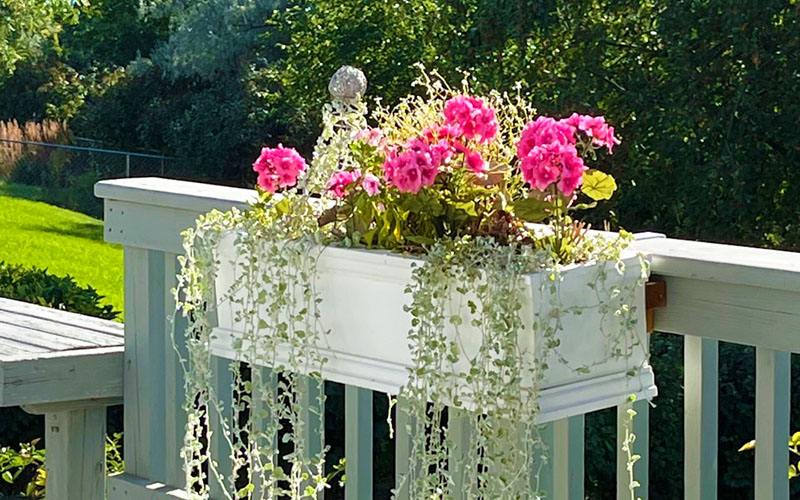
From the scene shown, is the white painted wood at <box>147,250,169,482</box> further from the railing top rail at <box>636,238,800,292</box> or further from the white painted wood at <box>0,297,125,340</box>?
the railing top rail at <box>636,238,800,292</box>

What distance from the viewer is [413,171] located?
5.61 feet

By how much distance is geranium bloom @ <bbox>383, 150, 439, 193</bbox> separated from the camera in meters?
1.71

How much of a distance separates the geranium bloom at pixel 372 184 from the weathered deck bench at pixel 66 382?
1074mm

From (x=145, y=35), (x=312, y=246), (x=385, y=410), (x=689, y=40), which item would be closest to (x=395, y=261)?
(x=312, y=246)

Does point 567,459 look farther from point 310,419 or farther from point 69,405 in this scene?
point 69,405

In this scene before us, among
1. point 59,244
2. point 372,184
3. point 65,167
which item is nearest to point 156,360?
point 372,184

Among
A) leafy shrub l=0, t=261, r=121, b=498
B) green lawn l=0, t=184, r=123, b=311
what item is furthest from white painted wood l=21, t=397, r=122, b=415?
green lawn l=0, t=184, r=123, b=311

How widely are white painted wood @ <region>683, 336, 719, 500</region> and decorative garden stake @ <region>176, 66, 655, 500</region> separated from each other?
65 millimetres

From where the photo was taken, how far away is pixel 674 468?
170 inches

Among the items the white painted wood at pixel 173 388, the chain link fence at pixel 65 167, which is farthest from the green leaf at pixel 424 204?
the chain link fence at pixel 65 167

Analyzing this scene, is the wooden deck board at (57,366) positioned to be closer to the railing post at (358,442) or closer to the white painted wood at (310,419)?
the white painted wood at (310,419)

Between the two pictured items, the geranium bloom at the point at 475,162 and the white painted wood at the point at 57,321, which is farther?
the white painted wood at the point at 57,321

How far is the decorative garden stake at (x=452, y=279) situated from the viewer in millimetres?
1685

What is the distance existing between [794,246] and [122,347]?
25.8 feet
